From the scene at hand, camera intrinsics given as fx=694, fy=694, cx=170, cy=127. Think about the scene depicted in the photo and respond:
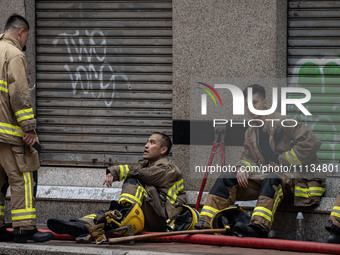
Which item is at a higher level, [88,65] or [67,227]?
[88,65]

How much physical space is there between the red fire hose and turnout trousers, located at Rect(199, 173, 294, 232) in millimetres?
304

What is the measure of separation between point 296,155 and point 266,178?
550 mm

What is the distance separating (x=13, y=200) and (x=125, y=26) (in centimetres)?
321

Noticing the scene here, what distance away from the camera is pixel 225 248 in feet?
20.7

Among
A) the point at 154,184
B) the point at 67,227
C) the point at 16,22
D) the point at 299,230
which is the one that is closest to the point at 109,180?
the point at 154,184

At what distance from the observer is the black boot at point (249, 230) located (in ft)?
20.9

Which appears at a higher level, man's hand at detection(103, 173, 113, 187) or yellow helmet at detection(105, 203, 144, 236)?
man's hand at detection(103, 173, 113, 187)

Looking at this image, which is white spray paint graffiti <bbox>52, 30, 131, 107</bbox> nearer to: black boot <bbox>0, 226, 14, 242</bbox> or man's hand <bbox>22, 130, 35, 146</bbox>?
man's hand <bbox>22, 130, 35, 146</bbox>

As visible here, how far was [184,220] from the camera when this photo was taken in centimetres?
707

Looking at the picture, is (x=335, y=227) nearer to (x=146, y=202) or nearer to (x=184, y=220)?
(x=184, y=220)

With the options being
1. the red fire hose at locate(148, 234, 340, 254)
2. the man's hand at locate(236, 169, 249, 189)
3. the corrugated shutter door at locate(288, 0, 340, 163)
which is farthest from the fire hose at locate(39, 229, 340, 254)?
the corrugated shutter door at locate(288, 0, 340, 163)

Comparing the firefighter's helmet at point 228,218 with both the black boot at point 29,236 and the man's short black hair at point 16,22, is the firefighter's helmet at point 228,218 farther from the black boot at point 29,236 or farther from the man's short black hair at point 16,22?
the man's short black hair at point 16,22

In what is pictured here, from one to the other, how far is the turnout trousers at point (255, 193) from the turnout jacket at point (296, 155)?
0.19 m

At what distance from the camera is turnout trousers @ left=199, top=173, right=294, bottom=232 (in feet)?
21.7
